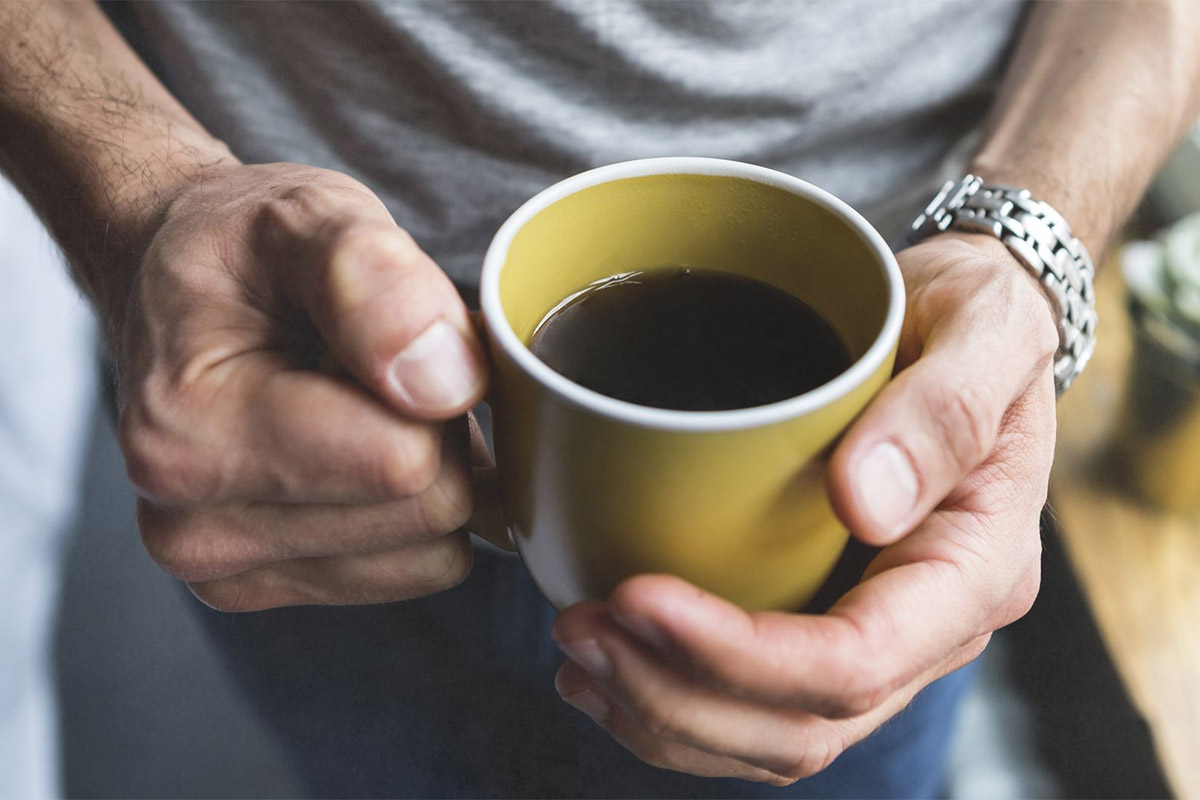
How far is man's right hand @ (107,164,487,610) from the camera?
51 centimetres

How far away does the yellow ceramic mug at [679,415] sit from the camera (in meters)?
0.46

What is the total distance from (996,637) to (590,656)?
50.5 inches

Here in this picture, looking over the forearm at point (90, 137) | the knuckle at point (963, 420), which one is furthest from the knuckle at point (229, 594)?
the knuckle at point (963, 420)

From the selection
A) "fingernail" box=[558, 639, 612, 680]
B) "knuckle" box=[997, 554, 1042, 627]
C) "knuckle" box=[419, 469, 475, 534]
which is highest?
"knuckle" box=[419, 469, 475, 534]

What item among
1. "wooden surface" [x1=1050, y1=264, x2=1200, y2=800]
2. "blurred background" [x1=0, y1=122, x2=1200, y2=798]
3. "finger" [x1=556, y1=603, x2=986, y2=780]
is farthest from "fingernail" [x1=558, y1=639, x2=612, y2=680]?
"wooden surface" [x1=1050, y1=264, x2=1200, y2=800]

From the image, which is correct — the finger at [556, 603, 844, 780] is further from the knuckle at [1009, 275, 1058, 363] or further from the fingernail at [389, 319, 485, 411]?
the knuckle at [1009, 275, 1058, 363]

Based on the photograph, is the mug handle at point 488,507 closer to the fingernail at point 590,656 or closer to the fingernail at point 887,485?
the fingernail at point 590,656

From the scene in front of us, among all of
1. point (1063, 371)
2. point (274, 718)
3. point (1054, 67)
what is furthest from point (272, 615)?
point (1054, 67)

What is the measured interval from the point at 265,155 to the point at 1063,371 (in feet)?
2.52

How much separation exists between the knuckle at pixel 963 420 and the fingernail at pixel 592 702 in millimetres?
272

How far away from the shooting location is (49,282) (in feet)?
5.52

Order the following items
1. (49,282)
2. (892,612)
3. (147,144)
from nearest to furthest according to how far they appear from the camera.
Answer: (892,612) < (147,144) < (49,282)

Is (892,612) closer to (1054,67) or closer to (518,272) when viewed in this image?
(518,272)

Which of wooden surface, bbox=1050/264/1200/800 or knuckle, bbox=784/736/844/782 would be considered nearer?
knuckle, bbox=784/736/844/782
